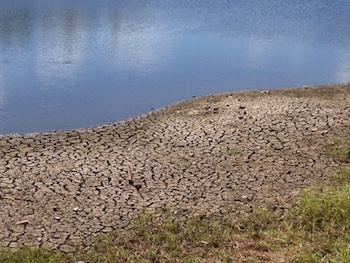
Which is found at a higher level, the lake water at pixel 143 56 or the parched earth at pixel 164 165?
the lake water at pixel 143 56

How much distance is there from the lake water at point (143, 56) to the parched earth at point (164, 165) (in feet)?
4.71

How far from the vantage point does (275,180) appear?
18.8ft

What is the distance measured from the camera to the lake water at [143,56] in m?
9.67

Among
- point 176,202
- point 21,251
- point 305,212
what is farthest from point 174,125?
point 21,251

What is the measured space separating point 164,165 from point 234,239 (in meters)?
1.98

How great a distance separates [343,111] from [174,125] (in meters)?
2.40

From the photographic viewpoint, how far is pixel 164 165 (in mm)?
6285

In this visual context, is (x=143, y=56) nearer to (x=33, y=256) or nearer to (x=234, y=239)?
(x=234, y=239)

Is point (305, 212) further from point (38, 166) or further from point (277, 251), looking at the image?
point (38, 166)

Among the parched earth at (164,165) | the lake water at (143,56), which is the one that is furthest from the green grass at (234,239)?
the lake water at (143,56)

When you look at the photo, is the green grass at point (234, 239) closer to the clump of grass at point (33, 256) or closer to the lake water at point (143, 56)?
the clump of grass at point (33, 256)

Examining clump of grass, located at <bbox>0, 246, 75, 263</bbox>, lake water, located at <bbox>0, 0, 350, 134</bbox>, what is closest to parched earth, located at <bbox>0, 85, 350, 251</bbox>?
clump of grass, located at <bbox>0, 246, 75, 263</bbox>

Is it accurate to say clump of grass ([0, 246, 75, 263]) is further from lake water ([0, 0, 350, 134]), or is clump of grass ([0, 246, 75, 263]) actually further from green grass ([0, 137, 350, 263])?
lake water ([0, 0, 350, 134])

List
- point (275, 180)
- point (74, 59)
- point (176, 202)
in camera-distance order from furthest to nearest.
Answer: point (74, 59), point (275, 180), point (176, 202)
